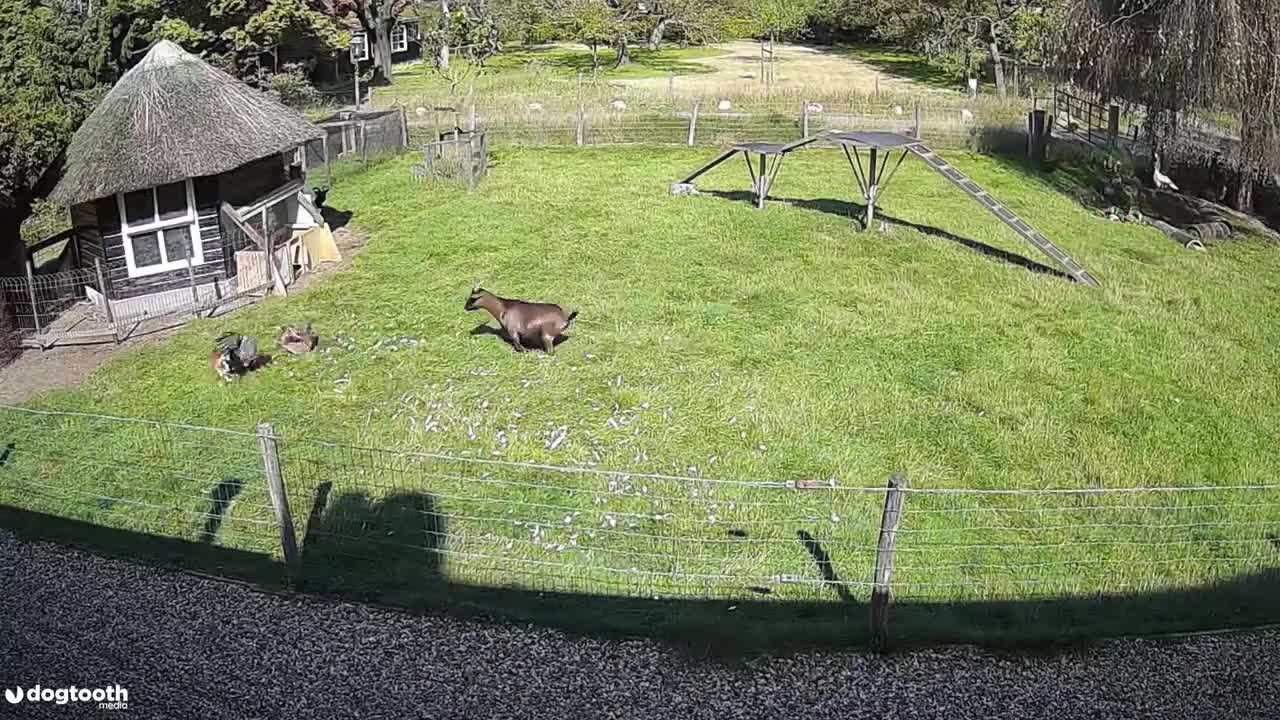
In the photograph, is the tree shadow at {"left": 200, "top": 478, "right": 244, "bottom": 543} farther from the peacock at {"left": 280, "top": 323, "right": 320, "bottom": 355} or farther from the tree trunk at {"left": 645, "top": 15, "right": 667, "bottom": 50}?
the tree trunk at {"left": 645, "top": 15, "right": 667, "bottom": 50}

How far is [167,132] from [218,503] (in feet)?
23.4

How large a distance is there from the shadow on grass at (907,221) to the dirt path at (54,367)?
35.9 ft

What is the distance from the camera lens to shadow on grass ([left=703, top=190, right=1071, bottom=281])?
50.5 feet

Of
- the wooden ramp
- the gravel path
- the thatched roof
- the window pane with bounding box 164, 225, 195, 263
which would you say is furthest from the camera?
the wooden ramp

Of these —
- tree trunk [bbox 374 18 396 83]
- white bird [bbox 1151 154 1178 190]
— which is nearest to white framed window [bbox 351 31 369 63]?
tree trunk [bbox 374 18 396 83]

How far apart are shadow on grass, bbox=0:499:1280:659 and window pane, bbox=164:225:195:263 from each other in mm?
6716

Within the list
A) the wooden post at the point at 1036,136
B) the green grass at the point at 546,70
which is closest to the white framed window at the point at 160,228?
the green grass at the point at 546,70

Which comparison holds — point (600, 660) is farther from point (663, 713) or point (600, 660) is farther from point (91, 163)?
point (91, 163)

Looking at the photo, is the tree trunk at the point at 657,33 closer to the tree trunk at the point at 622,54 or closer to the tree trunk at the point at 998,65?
the tree trunk at the point at 622,54

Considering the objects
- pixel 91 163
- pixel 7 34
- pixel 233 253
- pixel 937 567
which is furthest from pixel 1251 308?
pixel 7 34

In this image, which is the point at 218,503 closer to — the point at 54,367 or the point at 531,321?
the point at 531,321

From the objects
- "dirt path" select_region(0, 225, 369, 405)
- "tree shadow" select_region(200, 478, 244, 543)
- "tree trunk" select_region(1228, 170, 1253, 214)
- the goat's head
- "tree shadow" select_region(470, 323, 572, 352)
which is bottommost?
"dirt path" select_region(0, 225, 369, 405)

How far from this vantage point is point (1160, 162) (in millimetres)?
20266

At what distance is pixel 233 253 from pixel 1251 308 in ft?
45.8
